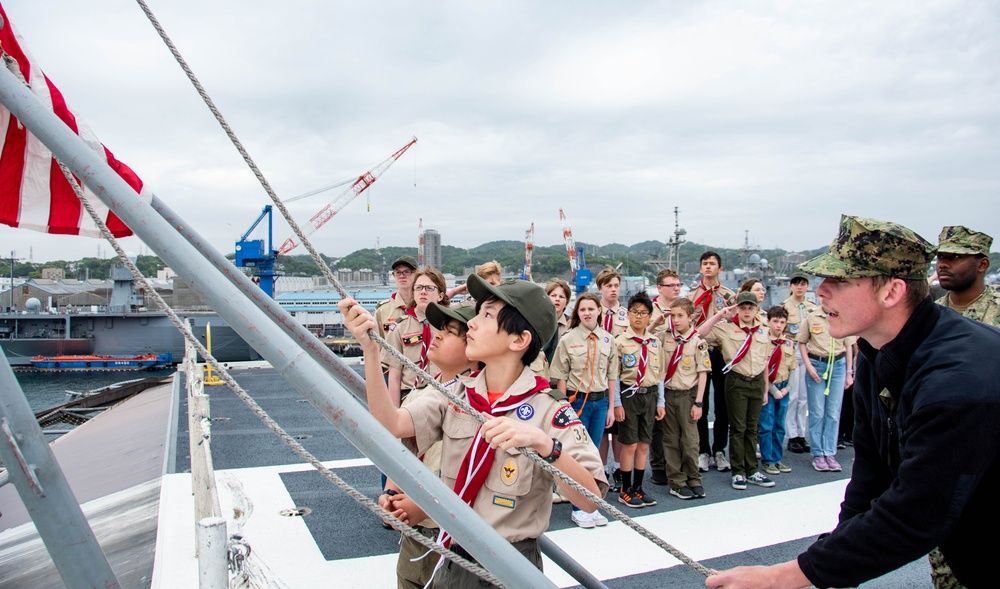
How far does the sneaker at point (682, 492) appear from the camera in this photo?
4.48 metres

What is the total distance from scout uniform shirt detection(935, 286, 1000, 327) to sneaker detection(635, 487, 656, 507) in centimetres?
226

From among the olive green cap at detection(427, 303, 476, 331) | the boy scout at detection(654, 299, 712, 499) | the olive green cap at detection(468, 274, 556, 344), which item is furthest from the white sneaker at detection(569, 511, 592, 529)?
the olive green cap at detection(468, 274, 556, 344)

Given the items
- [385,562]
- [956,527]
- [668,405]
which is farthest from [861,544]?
[668,405]

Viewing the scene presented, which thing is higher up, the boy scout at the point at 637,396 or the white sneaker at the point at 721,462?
the boy scout at the point at 637,396

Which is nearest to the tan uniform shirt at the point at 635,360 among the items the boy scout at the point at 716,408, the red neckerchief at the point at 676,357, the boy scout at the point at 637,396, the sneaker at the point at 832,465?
the boy scout at the point at 637,396

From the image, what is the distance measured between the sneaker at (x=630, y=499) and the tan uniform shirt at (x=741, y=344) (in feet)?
4.77

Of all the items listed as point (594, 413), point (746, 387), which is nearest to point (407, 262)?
→ point (594, 413)

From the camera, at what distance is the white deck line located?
119 inches

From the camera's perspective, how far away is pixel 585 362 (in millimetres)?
4434

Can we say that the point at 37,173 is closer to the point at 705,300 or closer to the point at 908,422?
the point at 908,422

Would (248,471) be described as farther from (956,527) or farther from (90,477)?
(956,527)

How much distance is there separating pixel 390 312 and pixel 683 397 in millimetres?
2436

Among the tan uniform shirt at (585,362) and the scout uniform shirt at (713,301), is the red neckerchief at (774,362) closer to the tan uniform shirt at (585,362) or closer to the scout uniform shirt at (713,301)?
the scout uniform shirt at (713,301)

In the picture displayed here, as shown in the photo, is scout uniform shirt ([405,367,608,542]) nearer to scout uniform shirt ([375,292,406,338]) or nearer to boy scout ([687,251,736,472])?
scout uniform shirt ([375,292,406,338])
